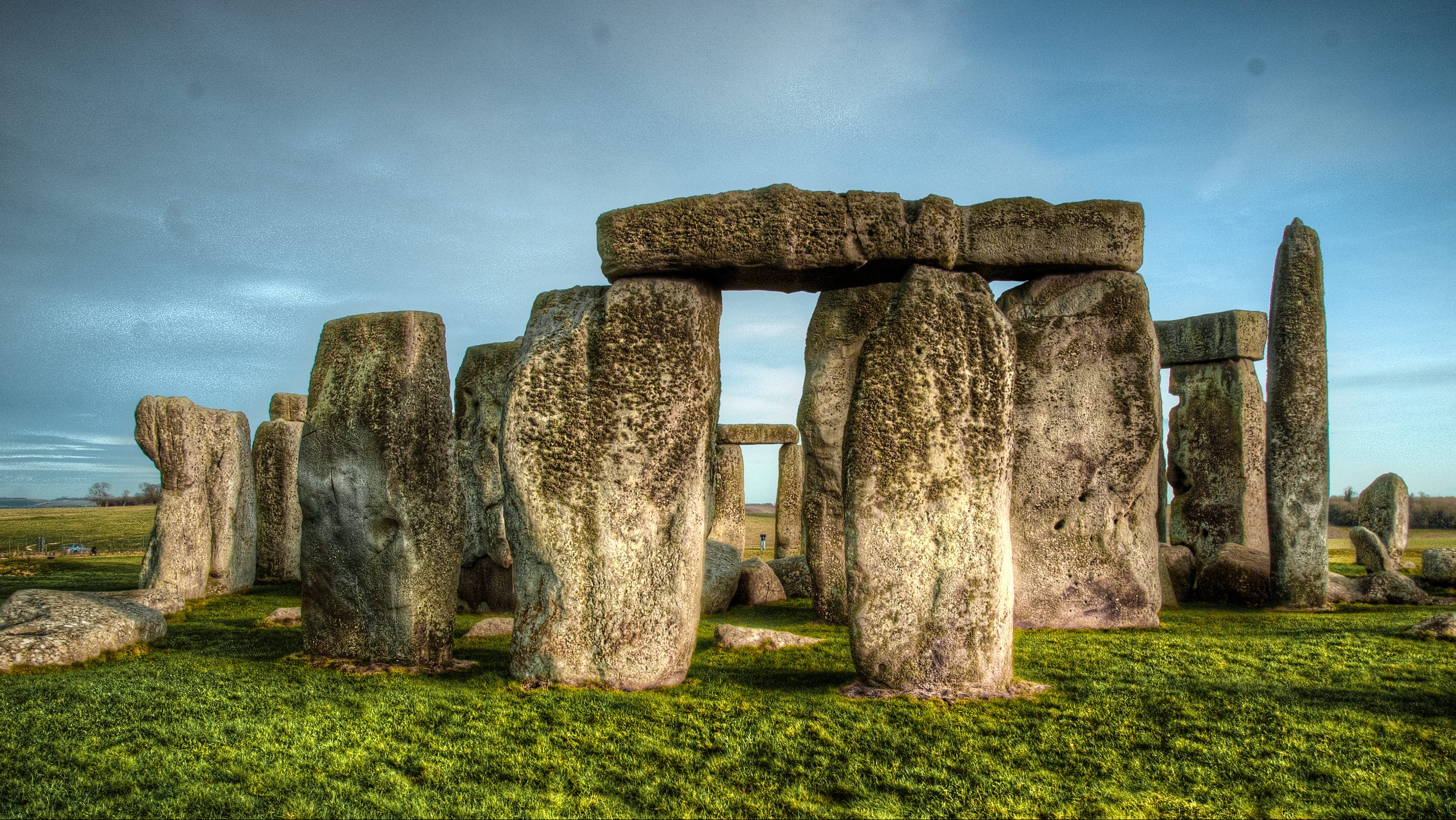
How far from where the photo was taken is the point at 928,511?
5.28 meters

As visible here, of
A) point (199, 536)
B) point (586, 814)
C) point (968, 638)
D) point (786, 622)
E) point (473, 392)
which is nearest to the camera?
point (586, 814)

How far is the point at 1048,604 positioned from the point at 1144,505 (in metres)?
1.37

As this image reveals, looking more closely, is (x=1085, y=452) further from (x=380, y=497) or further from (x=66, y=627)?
(x=66, y=627)

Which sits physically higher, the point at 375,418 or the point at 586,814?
the point at 375,418

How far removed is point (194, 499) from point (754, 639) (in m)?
7.65

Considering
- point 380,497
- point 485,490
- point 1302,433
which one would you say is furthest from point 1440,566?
point 380,497

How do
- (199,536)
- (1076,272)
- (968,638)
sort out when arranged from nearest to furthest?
(968,638) → (1076,272) → (199,536)

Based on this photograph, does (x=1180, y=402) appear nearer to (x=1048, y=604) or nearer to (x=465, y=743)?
(x=1048, y=604)

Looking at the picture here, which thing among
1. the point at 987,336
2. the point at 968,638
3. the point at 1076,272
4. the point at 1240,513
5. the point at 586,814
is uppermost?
the point at 1076,272

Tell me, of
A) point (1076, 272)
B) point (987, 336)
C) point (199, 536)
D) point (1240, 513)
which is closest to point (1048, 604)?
point (1076, 272)

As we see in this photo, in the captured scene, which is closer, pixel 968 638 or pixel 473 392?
pixel 968 638

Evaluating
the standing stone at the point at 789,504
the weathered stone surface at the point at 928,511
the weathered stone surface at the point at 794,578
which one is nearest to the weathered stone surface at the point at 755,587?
the weathered stone surface at the point at 794,578

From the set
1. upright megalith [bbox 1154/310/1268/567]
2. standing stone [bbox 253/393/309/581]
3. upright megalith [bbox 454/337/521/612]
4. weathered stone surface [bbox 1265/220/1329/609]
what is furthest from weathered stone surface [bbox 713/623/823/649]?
standing stone [bbox 253/393/309/581]

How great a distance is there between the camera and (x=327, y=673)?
5938 millimetres
